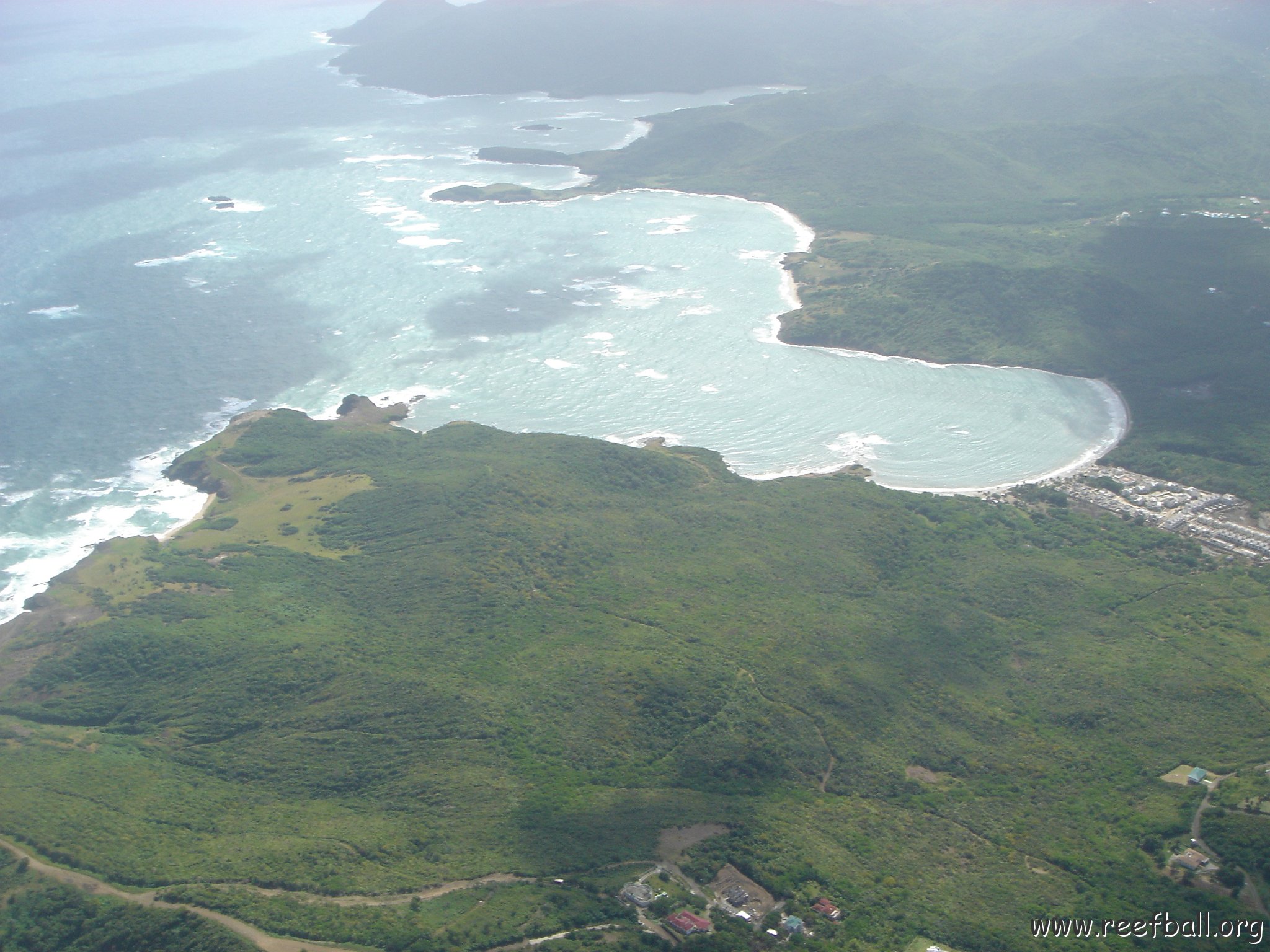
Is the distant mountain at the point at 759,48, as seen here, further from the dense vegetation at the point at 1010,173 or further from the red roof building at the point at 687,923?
the red roof building at the point at 687,923

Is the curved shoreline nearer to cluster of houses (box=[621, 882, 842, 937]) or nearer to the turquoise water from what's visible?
the turquoise water

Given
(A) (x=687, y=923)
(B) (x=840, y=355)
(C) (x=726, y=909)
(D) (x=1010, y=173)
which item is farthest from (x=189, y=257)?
(A) (x=687, y=923)

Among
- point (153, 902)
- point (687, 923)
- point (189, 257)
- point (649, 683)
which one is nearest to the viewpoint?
point (687, 923)

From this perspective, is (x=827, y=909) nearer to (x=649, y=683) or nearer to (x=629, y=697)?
(x=629, y=697)

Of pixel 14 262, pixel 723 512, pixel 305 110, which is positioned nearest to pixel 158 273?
pixel 14 262

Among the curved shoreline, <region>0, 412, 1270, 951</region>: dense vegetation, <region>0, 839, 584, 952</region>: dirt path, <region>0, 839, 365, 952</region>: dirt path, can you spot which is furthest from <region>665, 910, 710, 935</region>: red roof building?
the curved shoreline

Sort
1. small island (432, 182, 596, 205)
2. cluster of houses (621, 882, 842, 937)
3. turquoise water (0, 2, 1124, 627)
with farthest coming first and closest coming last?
small island (432, 182, 596, 205) < turquoise water (0, 2, 1124, 627) < cluster of houses (621, 882, 842, 937)

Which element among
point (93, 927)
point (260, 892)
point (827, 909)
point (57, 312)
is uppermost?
point (57, 312)
